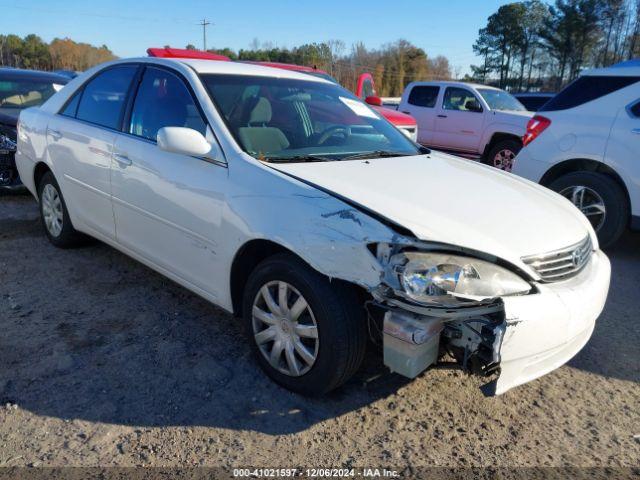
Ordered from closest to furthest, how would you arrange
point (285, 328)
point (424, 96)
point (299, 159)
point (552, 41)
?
point (285, 328) → point (299, 159) → point (424, 96) → point (552, 41)

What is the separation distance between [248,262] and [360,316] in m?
0.78

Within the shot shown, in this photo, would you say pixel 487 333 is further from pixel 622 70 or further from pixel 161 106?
pixel 622 70

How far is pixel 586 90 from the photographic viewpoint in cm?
552

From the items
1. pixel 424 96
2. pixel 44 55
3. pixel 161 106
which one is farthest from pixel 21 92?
pixel 44 55

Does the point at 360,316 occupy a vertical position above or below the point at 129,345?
above

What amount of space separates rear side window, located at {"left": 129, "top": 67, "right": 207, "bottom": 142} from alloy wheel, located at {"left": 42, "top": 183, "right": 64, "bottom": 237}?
1478 mm

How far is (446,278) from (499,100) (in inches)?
391

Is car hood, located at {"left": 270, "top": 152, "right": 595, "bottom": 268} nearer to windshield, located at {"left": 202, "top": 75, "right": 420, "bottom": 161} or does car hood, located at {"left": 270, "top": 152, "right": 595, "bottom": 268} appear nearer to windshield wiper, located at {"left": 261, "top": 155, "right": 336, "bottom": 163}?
windshield wiper, located at {"left": 261, "top": 155, "right": 336, "bottom": 163}

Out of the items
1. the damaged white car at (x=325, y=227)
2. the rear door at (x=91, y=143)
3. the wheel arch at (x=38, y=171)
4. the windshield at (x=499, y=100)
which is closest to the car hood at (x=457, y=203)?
the damaged white car at (x=325, y=227)

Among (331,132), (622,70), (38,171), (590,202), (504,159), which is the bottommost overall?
(504,159)

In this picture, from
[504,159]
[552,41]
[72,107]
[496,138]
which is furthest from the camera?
[552,41]

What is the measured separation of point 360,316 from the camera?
250cm

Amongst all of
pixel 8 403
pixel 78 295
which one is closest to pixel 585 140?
pixel 78 295

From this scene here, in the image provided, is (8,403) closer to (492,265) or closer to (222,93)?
(222,93)
